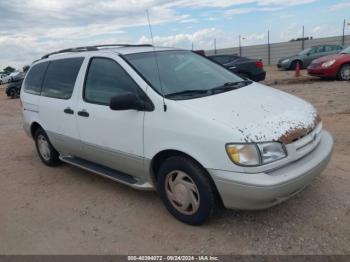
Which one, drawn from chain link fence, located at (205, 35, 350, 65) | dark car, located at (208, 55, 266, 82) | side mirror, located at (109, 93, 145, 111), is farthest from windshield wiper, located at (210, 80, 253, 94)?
chain link fence, located at (205, 35, 350, 65)

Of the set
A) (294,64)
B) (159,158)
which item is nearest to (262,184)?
(159,158)

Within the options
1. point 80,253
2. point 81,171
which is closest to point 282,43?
point 81,171

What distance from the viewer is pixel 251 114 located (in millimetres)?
3486

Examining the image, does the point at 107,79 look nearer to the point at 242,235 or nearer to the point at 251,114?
the point at 251,114

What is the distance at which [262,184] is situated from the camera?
3.12m

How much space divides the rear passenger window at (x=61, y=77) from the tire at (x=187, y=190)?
1.95 m

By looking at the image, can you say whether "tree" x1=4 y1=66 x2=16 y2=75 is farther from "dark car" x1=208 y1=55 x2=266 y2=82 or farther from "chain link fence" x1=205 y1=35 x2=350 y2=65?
"dark car" x1=208 y1=55 x2=266 y2=82

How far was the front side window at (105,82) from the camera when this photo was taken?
4.11m

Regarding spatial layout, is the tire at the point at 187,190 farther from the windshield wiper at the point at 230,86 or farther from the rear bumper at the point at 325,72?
the rear bumper at the point at 325,72

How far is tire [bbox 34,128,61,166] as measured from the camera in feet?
19.1

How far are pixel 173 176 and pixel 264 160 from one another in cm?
97

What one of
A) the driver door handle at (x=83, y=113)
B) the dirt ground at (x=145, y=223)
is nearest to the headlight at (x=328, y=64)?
the dirt ground at (x=145, y=223)

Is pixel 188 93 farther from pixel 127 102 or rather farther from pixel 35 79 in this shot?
pixel 35 79

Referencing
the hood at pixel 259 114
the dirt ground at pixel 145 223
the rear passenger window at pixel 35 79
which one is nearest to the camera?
Answer: the hood at pixel 259 114
